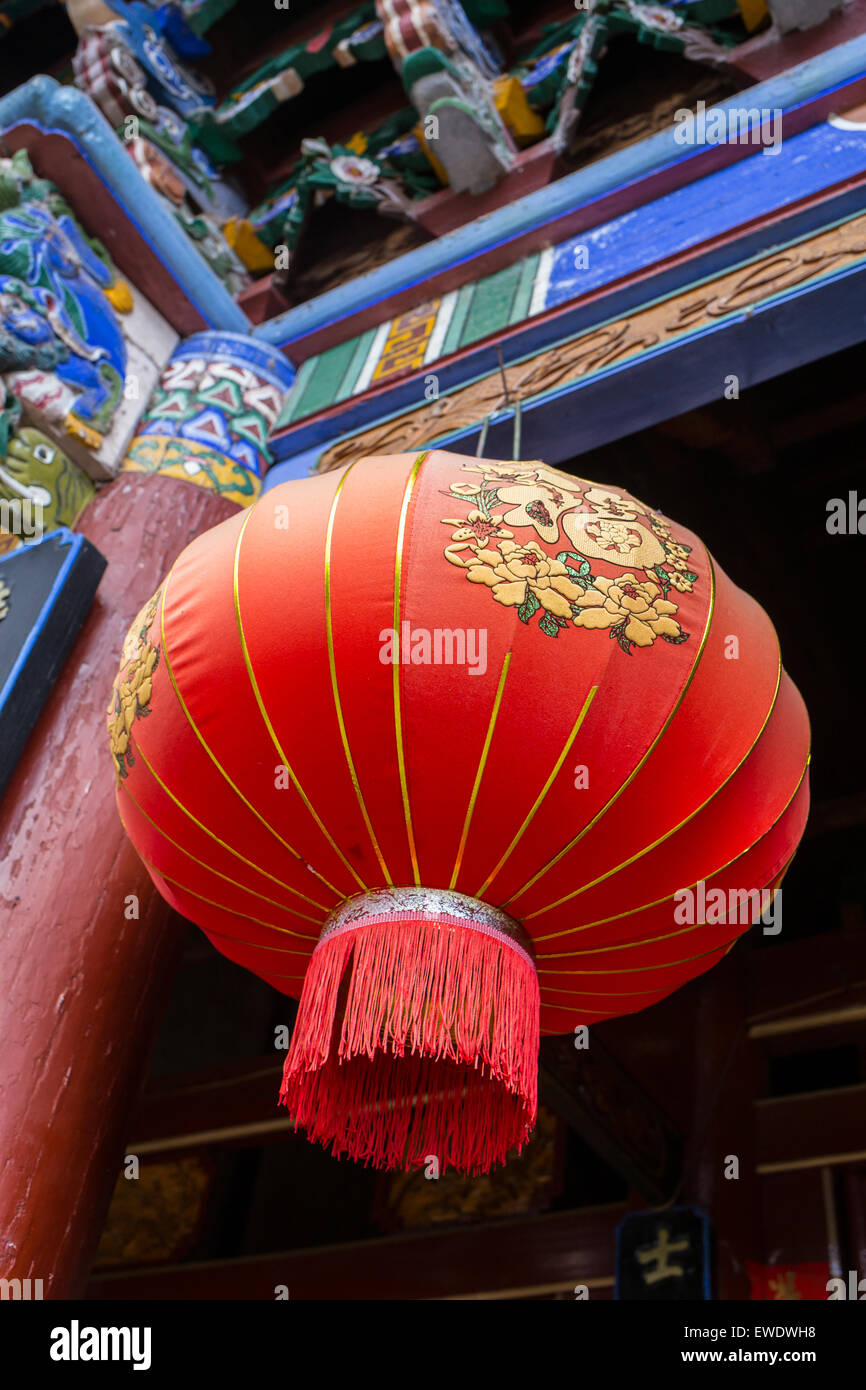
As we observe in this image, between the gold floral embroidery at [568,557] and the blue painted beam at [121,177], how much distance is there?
84.9 inches

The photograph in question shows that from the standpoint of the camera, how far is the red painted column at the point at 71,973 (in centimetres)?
200

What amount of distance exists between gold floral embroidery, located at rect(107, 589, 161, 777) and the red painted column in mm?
588

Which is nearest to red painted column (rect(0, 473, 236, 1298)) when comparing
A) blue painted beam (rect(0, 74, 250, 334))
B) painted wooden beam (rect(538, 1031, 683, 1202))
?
painted wooden beam (rect(538, 1031, 683, 1202))

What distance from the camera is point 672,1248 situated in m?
2.61

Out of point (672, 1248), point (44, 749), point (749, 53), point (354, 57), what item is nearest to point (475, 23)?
point (354, 57)

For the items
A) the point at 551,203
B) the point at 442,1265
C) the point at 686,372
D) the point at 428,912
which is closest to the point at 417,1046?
the point at 428,912

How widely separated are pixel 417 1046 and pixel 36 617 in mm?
1438

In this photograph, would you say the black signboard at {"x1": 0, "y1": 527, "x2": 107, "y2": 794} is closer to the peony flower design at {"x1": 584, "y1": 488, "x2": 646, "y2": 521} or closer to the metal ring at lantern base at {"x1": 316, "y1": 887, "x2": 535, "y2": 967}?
the metal ring at lantern base at {"x1": 316, "y1": 887, "x2": 535, "y2": 967}

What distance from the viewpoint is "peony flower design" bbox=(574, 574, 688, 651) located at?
158 centimetres

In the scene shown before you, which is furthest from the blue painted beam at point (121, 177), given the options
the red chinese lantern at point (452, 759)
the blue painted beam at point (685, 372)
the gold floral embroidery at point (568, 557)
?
the gold floral embroidery at point (568, 557)

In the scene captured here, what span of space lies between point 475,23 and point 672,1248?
13.5 feet

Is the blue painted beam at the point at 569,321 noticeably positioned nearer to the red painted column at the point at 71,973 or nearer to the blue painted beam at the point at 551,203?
the blue painted beam at the point at 551,203

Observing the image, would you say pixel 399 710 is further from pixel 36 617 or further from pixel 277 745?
pixel 36 617

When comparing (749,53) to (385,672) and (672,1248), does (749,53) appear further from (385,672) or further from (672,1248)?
(672,1248)
